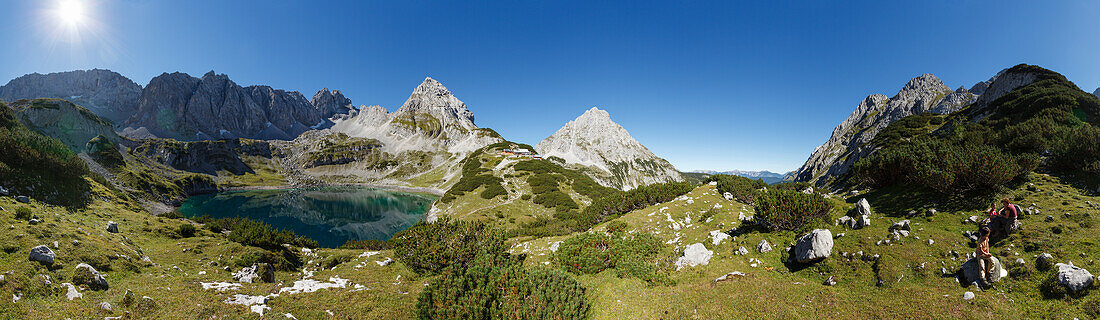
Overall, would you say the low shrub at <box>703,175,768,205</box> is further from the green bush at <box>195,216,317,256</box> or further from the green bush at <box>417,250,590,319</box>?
the green bush at <box>195,216,317,256</box>

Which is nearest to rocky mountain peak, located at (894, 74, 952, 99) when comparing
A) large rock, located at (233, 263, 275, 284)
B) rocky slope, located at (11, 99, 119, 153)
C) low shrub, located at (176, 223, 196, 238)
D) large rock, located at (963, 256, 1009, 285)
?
large rock, located at (963, 256, 1009, 285)

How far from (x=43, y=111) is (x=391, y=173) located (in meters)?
112

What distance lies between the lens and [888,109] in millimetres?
151250

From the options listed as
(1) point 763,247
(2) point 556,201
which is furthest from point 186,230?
(2) point 556,201

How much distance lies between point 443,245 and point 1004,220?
71.2 feet

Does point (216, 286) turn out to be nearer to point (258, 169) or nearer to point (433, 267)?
point (433, 267)

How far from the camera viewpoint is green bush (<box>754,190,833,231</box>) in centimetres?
1495

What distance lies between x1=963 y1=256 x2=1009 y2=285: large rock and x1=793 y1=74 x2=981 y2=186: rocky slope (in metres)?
141

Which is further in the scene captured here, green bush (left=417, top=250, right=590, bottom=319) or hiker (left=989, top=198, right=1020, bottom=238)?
hiker (left=989, top=198, right=1020, bottom=238)

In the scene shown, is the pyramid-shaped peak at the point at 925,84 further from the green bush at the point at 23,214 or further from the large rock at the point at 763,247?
the green bush at the point at 23,214

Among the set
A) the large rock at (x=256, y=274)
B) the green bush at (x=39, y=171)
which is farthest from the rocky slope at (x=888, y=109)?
the green bush at (x=39, y=171)

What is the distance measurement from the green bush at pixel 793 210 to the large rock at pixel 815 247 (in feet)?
8.75

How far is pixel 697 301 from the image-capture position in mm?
11141

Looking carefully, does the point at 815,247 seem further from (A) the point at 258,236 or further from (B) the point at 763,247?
(A) the point at 258,236
